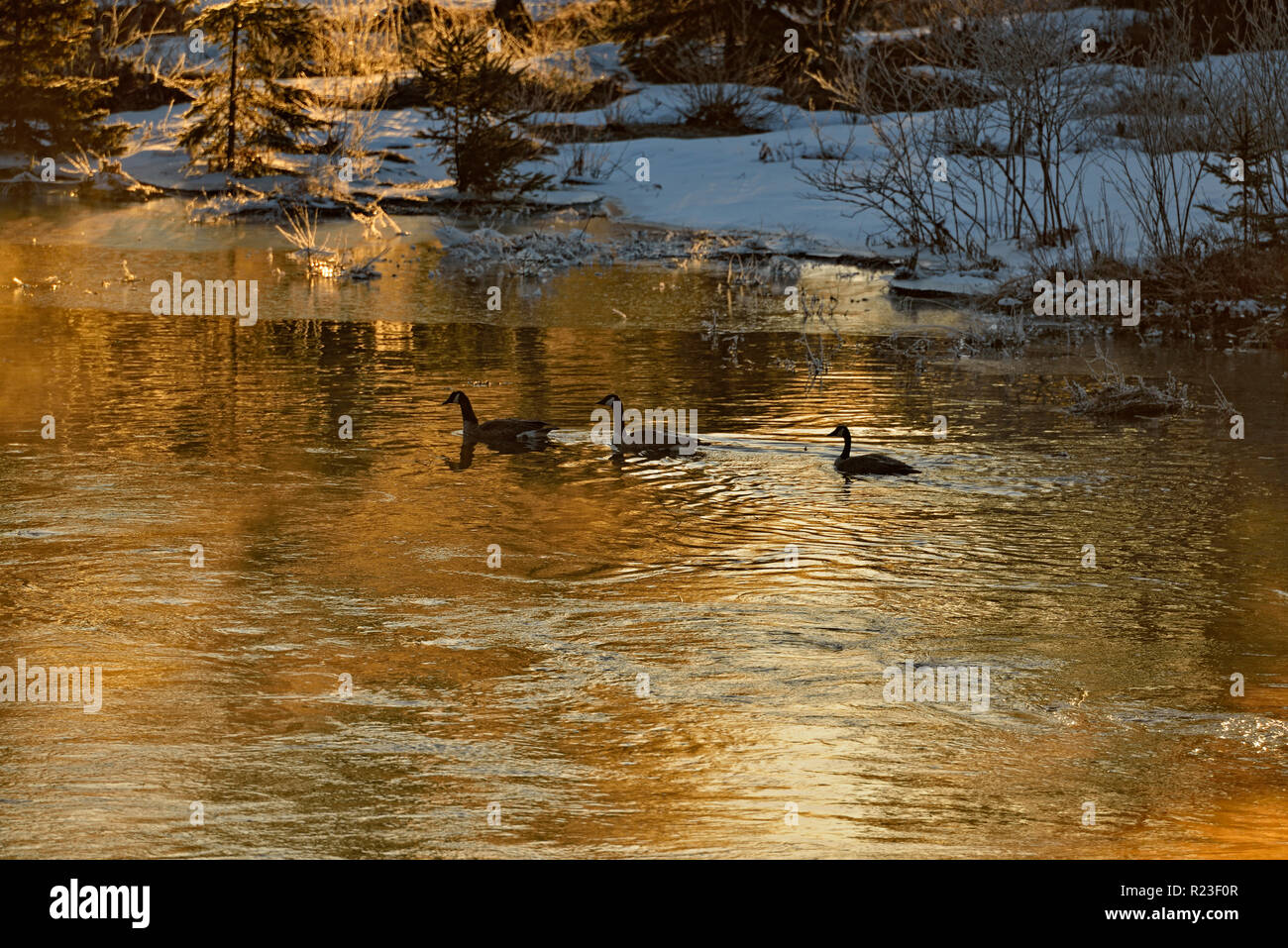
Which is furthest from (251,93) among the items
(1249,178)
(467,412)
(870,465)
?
(870,465)

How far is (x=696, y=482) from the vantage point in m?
12.0

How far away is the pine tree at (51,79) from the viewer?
125ft

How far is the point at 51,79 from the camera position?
127 feet

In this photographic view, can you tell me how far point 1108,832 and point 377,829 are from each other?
2.85 metres

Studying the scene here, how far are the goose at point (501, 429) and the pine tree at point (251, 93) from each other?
81.9ft

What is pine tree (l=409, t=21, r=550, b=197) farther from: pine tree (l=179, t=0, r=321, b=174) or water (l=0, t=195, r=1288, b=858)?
water (l=0, t=195, r=1288, b=858)

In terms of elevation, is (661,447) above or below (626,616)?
above

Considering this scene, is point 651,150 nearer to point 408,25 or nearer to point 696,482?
point 408,25

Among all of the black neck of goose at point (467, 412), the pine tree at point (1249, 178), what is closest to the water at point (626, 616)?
the black neck of goose at point (467, 412)

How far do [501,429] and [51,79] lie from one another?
3065 cm

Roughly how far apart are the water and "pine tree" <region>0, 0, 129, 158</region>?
2464 centimetres

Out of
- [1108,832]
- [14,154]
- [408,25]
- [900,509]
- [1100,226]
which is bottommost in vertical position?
[1108,832]

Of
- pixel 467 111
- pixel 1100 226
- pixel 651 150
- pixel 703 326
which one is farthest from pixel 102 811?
pixel 651 150

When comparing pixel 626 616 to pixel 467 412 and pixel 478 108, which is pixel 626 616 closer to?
pixel 467 412
